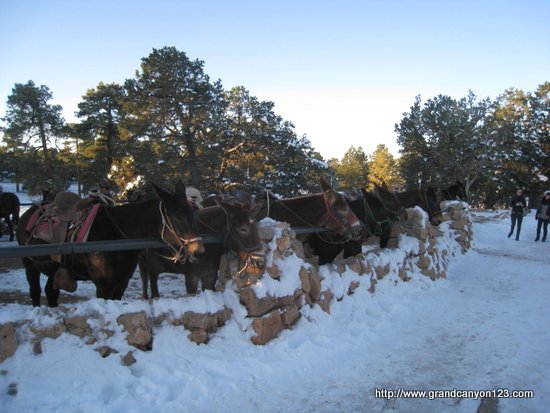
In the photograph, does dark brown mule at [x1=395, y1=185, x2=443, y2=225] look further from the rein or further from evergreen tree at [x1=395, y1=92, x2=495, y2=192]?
evergreen tree at [x1=395, y1=92, x2=495, y2=192]

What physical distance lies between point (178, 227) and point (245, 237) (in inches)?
30.3

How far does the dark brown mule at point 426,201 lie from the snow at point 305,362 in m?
3.95

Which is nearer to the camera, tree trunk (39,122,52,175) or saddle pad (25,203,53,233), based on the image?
saddle pad (25,203,53,233)

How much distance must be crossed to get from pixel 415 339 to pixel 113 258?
153 inches

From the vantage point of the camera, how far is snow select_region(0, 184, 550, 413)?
2979 mm

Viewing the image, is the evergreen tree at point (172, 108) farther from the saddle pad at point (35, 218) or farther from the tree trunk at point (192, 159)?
the saddle pad at point (35, 218)

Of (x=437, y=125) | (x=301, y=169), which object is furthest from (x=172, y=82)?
(x=437, y=125)

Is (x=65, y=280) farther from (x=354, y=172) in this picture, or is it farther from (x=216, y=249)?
(x=354, y=172)

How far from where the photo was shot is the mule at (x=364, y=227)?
645cm

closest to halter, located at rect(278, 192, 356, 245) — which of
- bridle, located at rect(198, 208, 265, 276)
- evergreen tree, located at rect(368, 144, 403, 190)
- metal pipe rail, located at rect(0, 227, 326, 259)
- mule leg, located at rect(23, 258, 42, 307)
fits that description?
bridle, located at rect(198, 208, 265, 276)

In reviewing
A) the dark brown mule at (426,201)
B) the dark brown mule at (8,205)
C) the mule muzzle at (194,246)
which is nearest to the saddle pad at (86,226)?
the mule muzzle at (194,246)

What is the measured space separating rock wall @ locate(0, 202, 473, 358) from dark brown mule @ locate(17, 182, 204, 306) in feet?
1.94

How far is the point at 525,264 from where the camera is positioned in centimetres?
949

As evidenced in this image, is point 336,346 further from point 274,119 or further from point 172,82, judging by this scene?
point 274,119
